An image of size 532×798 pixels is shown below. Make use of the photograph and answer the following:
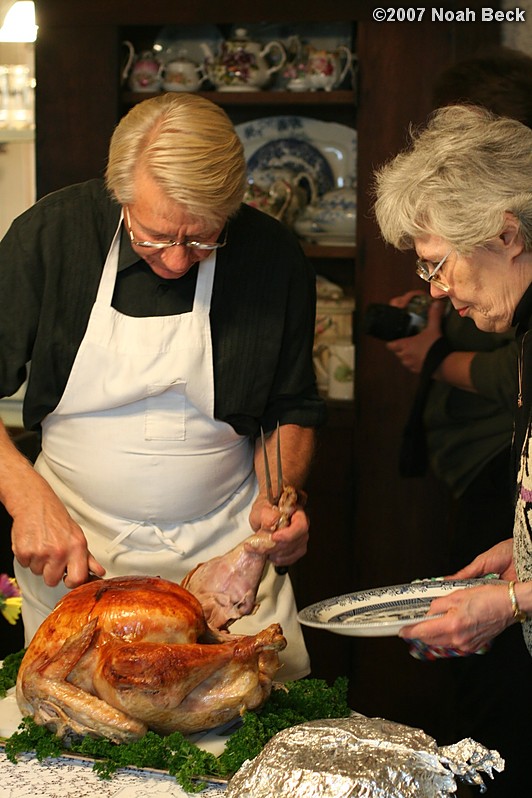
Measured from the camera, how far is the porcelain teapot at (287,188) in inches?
121

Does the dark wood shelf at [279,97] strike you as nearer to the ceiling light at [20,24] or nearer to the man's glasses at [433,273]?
the ceiling light at [20,24]

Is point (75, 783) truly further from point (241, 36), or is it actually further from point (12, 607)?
point (241, 36)

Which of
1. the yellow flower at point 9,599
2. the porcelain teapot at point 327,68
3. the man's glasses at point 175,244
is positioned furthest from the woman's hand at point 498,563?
Result: the porcelain teapot at point 327,68

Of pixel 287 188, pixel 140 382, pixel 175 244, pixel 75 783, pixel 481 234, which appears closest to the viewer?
pixel 75 783

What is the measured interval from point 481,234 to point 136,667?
0.76m

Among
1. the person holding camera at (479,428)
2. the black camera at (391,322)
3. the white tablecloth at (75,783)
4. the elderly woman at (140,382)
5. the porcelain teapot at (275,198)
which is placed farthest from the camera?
the porcelain teapot at (275,198)

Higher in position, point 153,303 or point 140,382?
point 153,303

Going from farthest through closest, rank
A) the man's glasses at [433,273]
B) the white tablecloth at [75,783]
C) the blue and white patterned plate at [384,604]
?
the man's glasses at [433,273], the blue and white patterned plate at [384,604], the white tablecloth at [75,783]

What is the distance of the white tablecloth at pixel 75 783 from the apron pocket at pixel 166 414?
649mm

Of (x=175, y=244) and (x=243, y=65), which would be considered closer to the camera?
(x=175, y=244)

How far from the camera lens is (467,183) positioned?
1.48 metres

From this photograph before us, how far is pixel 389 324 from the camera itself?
8.80ft

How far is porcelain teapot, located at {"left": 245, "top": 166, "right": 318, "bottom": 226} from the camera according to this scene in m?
3.07

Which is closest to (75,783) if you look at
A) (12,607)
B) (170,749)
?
(170,749)
